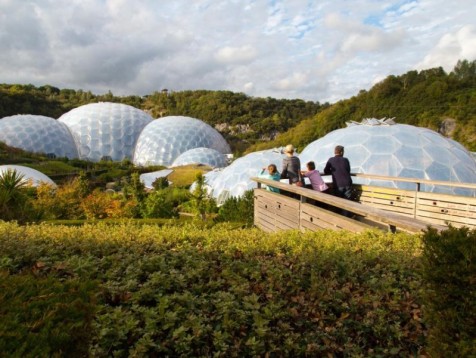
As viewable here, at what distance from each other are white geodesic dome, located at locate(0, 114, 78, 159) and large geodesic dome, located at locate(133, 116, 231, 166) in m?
8.26

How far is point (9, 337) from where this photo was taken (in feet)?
4.57

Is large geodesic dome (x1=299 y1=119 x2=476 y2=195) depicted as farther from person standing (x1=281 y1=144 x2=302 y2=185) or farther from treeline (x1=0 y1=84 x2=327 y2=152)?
treeline (x1=0 y1=84 x2=327 y2=152)

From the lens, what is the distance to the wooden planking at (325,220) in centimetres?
524

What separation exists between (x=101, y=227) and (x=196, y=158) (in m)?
36.4

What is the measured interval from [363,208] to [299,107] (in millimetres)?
80969

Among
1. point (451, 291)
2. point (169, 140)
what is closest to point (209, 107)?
point (169, 140)

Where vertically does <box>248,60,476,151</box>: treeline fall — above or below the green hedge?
above

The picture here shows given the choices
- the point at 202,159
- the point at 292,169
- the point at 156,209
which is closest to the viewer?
the point at 292,169

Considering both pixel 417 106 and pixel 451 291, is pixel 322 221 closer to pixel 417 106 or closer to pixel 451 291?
pixel 451 291

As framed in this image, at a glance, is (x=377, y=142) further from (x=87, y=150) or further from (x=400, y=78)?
(x=87, y=150)

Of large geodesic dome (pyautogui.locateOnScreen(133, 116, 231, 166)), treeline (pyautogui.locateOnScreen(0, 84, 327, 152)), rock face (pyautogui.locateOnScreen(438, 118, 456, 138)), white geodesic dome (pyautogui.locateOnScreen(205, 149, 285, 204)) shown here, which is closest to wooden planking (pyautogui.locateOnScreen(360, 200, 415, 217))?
white geodesic dome (pyautogui.locateOnScreen(205, 149, 285, 204))

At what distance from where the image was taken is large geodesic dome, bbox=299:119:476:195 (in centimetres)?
1138

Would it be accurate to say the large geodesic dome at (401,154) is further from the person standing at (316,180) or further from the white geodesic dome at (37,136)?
the white geodesic dome at (37,136)

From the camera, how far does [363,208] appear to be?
4.66 meters
